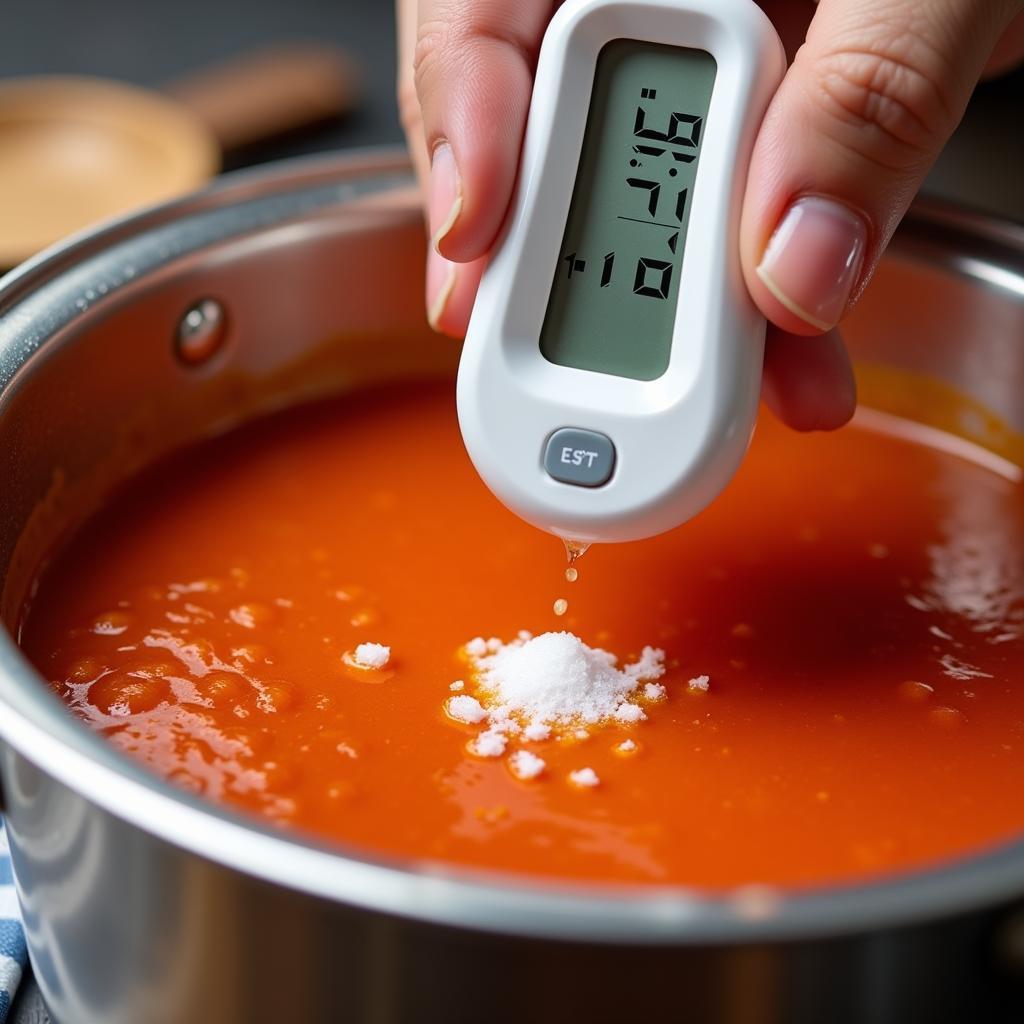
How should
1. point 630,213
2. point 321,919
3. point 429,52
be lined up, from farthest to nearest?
point 429,52
point 630,213
point 321,919

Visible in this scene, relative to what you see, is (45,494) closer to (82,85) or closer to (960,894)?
(960,894)

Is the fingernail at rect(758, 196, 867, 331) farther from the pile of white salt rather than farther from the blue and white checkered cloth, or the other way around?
the blue and white checkered cloth

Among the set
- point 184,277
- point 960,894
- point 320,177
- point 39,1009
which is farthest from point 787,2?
point 39,1009

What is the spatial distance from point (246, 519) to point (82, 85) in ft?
3.90

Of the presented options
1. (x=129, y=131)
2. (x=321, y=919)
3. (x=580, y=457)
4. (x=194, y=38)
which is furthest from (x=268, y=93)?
(x=321, y=919)

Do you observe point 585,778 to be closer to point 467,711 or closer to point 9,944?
point 467,711

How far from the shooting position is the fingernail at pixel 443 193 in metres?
1.07

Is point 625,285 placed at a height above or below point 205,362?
above

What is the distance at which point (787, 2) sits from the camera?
1438mm

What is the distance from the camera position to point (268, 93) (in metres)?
2.37

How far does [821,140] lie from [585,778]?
47 cm

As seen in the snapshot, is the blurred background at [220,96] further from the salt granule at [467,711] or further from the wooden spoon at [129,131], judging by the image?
the salt granule at [467,711]

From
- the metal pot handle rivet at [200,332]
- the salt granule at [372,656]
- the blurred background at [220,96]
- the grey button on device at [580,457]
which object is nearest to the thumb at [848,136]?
the grey button on device at [580,457]

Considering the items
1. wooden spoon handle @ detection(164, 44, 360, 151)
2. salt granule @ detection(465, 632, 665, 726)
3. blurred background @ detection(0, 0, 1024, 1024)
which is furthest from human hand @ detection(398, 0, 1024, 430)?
wooden spoon handle @ detection(164, 44, 360, 151)
